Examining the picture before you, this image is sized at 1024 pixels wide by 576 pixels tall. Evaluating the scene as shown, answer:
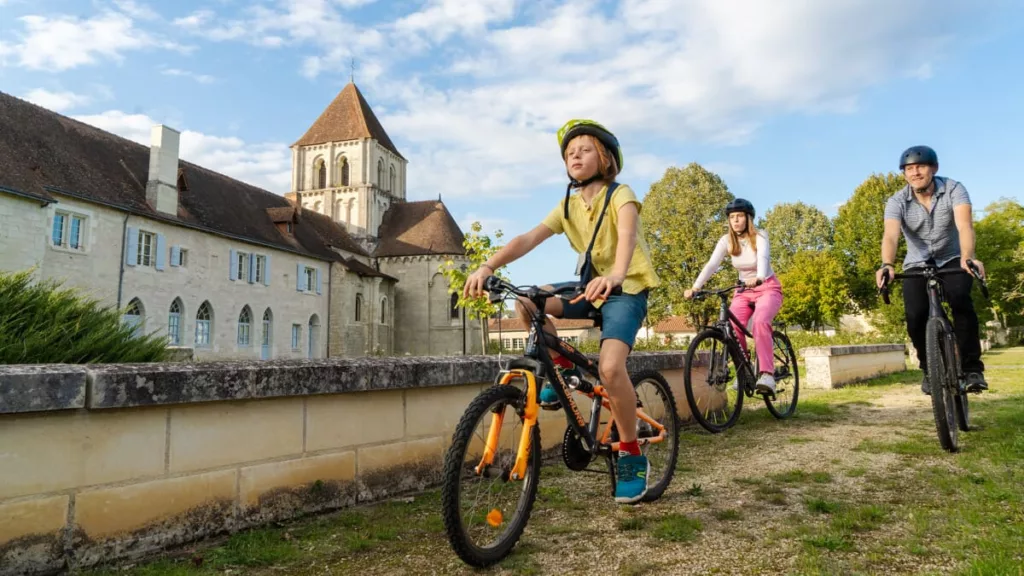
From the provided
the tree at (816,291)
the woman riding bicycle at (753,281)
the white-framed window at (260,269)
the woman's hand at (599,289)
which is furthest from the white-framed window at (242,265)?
the tree at (816,291)

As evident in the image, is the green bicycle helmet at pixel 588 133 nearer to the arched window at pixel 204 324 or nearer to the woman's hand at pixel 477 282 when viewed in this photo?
the woman's hand at pixel 477 282

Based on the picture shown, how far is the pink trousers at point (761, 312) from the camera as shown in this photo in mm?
5980

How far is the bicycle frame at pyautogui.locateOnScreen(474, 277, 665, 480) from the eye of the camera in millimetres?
2768

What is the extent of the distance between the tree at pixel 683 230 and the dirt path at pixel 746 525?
3838cm

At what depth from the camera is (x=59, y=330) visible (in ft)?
14.2

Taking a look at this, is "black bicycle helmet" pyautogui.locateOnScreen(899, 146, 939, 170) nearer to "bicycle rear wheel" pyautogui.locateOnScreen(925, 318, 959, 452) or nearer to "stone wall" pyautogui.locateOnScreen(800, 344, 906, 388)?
"bicycle rear wheel" pyautogui.locateOnScreen(925, 318, 959, 452)

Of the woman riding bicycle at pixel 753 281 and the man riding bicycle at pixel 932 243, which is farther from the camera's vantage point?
the woman riding bicycle at pixel 753 281

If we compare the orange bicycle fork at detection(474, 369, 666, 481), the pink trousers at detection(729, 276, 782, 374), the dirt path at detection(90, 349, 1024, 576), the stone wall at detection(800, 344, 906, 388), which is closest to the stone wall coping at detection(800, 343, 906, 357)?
the stone wall at detection(800, 344, 906, 388)

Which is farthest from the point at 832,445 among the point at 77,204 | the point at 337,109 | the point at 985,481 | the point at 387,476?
the point at 337,109

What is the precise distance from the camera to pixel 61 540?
8.07 ft

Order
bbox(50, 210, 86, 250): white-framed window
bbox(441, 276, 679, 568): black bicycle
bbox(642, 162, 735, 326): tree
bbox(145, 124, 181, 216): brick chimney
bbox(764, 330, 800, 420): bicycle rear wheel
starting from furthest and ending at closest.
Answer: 1. bbox(642, 162, 735, 326): tree
2. bbox(145, 124, 181, 216): brick chimney
3. bbox(50, 210, 86, 250): white-framed window
4. bbox(764, 330, 800, 420): bicycle rear wheel
5. bbox(441, 276, 679, 568): black bicycle

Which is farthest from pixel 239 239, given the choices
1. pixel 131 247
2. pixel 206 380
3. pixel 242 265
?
pixel 206 380

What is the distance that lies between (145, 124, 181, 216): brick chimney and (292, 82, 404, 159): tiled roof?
26703 mm

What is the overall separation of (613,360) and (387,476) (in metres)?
1.64
